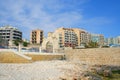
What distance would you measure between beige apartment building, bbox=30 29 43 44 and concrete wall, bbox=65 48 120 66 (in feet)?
279

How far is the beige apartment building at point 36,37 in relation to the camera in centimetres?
12618

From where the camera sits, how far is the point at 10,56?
2456cm

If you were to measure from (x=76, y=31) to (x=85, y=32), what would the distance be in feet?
34.1

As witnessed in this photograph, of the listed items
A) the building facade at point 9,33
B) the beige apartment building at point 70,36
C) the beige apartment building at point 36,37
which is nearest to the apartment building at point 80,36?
the beige apartment building at point 70,36

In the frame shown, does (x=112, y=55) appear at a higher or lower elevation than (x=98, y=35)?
lower

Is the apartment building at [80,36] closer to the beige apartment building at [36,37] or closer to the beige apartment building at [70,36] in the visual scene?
the beige apartment building at [70,36]

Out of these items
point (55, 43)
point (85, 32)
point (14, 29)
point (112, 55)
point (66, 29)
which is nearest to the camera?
point (112, 55)

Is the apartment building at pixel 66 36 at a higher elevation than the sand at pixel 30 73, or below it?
higher

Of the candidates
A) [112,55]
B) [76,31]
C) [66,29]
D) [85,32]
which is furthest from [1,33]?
[112,55]

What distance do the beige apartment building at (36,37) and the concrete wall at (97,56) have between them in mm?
85155

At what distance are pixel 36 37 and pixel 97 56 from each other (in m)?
94.0

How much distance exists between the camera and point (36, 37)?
12788 cm

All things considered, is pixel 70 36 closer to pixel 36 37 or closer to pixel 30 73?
pixel 36 37

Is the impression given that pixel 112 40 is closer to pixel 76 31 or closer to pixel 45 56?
pixel 76 31
